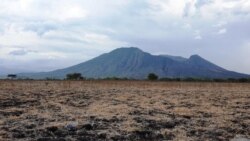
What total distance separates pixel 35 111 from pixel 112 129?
7531 mm

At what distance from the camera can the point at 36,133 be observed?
53.7 ft

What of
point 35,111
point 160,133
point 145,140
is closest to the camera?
point 145,140

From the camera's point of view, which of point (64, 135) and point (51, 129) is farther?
point (51, 129)

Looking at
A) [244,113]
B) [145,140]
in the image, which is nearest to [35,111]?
[145,140]

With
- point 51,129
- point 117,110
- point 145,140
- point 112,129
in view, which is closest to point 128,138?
point 145,140

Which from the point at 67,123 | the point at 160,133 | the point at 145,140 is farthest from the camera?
the point at 67,123

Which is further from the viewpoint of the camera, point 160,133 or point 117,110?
point 117,110

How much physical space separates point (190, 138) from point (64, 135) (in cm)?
463

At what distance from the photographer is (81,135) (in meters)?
16.1

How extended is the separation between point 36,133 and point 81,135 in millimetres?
1756

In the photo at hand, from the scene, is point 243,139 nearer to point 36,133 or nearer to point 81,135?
point 81,135

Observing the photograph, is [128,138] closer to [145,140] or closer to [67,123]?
[145,140]

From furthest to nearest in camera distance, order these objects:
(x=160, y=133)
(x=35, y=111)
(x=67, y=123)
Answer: (x=35, y=111)
(x=67, y=123)
(x=160, y=133)

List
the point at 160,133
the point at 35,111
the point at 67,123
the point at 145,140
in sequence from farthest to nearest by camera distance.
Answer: the point at 35,111
the point at 67,123
the point at 160,133
the point at 145,140
